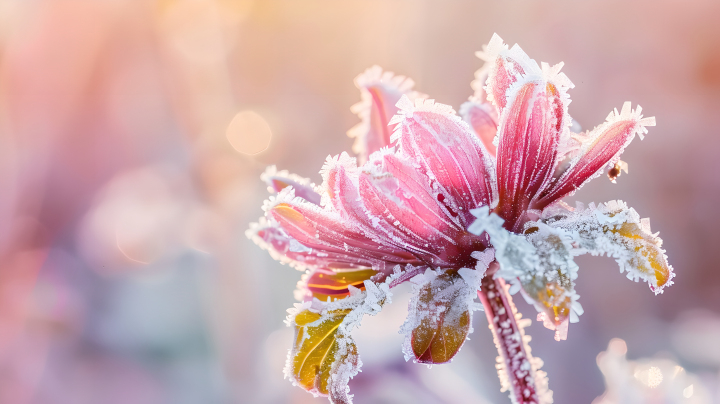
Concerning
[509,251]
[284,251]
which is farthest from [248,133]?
[509,251]

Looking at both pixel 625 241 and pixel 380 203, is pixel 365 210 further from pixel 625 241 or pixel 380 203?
pixel 625 241

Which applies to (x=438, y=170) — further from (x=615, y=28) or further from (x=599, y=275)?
(x=615, y=28)

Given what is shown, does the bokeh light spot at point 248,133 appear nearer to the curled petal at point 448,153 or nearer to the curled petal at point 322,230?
the curled petal at point 322,230

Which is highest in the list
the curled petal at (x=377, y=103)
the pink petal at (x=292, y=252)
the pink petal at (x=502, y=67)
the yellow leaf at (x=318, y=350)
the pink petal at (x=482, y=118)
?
the curled petal at (x=377, y=103)

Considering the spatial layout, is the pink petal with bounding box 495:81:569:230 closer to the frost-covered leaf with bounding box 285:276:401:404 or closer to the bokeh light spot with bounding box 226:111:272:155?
the frost-covered leaf with bounding box 285:276:401:404

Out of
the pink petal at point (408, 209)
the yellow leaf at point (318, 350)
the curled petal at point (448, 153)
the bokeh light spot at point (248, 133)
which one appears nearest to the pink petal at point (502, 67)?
the curled petal at point (448, 153)

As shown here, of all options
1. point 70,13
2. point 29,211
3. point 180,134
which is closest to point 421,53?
point 180,134
